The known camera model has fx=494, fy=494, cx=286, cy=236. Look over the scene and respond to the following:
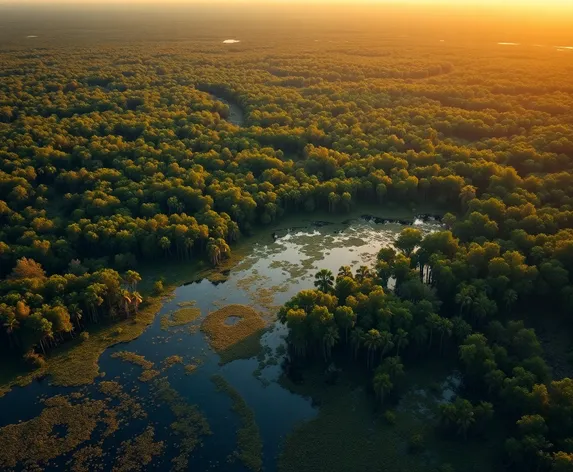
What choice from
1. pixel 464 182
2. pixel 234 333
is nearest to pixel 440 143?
pixel 464 182

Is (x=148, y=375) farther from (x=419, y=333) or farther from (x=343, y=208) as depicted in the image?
(x=343, y=208)

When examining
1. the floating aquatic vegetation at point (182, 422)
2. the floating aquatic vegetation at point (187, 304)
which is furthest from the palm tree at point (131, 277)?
the floating aquatic vegetation at point (182, 422)

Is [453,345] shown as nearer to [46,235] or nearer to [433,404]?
[433,404]

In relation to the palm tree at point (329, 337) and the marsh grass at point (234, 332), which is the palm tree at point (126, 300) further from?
the palm tree at point (329, 337)

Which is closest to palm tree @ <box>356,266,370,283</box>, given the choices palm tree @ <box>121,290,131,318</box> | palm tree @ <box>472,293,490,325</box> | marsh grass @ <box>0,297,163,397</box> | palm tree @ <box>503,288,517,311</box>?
palm tree @ <box>472,293,490,325</box>

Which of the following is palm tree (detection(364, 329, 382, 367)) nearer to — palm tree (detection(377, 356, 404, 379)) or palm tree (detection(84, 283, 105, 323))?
palm tree (detection(377, 356, 404, 379))

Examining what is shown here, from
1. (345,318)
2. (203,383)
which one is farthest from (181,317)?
(345,318)

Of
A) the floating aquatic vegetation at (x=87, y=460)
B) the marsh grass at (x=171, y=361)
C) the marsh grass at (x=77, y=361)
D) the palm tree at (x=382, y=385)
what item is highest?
the palm tree at (x=382, y=385)
